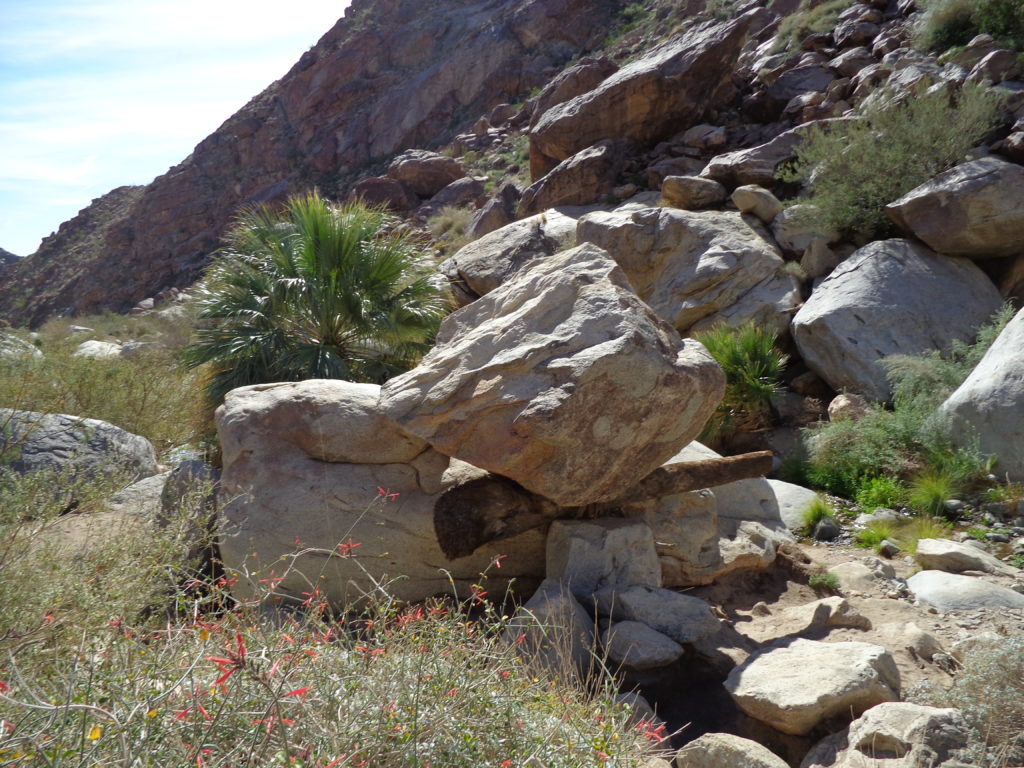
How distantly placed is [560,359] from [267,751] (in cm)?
322

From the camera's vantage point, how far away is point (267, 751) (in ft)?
6.83

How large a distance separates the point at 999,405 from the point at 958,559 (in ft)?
5.84

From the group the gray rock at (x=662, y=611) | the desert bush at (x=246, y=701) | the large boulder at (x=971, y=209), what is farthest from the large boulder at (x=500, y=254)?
the desert bush at (x=246, y=701)

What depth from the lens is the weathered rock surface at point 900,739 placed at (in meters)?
3.09

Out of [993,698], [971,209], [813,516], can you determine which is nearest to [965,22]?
[971,209]

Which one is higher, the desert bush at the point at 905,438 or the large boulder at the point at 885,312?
the large boulder at the point at 885,312

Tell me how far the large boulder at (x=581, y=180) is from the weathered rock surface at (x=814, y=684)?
13.2 m

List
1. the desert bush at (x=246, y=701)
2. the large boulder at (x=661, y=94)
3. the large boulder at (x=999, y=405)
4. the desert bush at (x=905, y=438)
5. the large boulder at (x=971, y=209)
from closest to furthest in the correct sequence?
the desert bush at (x=246, y=701) → the large boulder at (x=999, y=405) → the desert bush at (x=905, y=438) → the large boulder at (x=971, y=209) → the large boulder at (x=661, y=94)

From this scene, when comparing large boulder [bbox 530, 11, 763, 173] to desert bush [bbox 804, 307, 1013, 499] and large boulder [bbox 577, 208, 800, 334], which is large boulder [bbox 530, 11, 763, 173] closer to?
large boulder [bbox 577, 208, 800, 334]

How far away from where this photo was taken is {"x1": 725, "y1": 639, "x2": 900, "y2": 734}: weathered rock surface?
3.77m

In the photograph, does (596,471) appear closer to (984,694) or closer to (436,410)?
(436,410)

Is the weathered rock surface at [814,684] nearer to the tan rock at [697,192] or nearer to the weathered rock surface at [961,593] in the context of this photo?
the weathered rock surface at [961,593]

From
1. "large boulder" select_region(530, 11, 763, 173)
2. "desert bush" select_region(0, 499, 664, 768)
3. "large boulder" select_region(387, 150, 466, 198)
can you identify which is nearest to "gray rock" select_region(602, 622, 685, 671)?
"desert bush" select_region(0, 499, 664, 768)

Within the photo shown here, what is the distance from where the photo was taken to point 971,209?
351 inches
